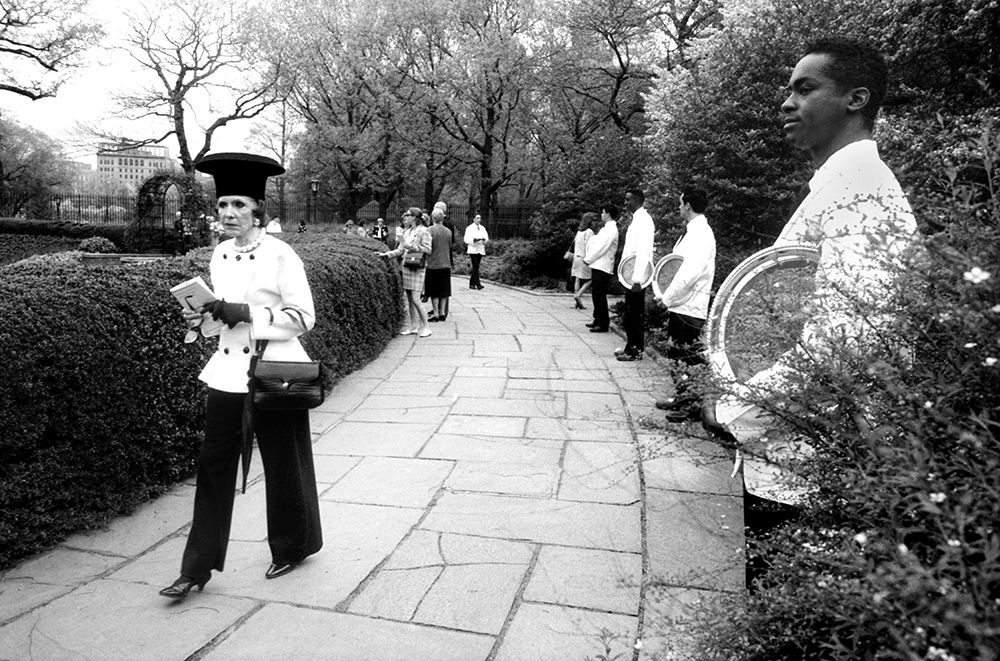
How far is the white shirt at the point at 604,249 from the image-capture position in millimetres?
9000

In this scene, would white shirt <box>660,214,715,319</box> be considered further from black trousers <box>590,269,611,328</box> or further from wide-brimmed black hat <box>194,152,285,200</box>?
black trousers <box>590,269,611,328</box>

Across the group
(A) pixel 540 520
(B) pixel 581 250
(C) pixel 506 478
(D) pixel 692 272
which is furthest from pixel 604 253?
(A) pixel 540 520

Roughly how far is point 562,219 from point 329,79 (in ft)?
67.1

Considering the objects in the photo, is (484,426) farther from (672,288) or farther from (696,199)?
(696,199)

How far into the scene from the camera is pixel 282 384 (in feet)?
9.78

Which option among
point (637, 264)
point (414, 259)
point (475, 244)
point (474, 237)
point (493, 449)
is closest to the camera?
point (493, 449)

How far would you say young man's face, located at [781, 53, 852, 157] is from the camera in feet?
6.73

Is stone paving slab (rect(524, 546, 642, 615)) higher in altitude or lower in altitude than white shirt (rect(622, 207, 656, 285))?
lower

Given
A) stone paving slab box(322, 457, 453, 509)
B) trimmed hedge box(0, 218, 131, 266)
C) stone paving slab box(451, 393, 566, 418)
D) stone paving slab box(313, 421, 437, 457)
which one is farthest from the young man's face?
trimmed hedge box(0, 218, 131, 266)

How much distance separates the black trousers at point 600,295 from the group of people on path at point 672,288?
3562 mm

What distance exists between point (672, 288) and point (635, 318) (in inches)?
102

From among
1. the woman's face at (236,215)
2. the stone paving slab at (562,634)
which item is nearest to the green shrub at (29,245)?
the woman's face at (236,215)

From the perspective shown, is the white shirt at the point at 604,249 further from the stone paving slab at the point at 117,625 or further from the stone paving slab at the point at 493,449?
the stone paving slab at the point at 117,625

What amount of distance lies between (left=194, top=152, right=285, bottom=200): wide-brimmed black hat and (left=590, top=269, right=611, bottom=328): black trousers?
6.47m
